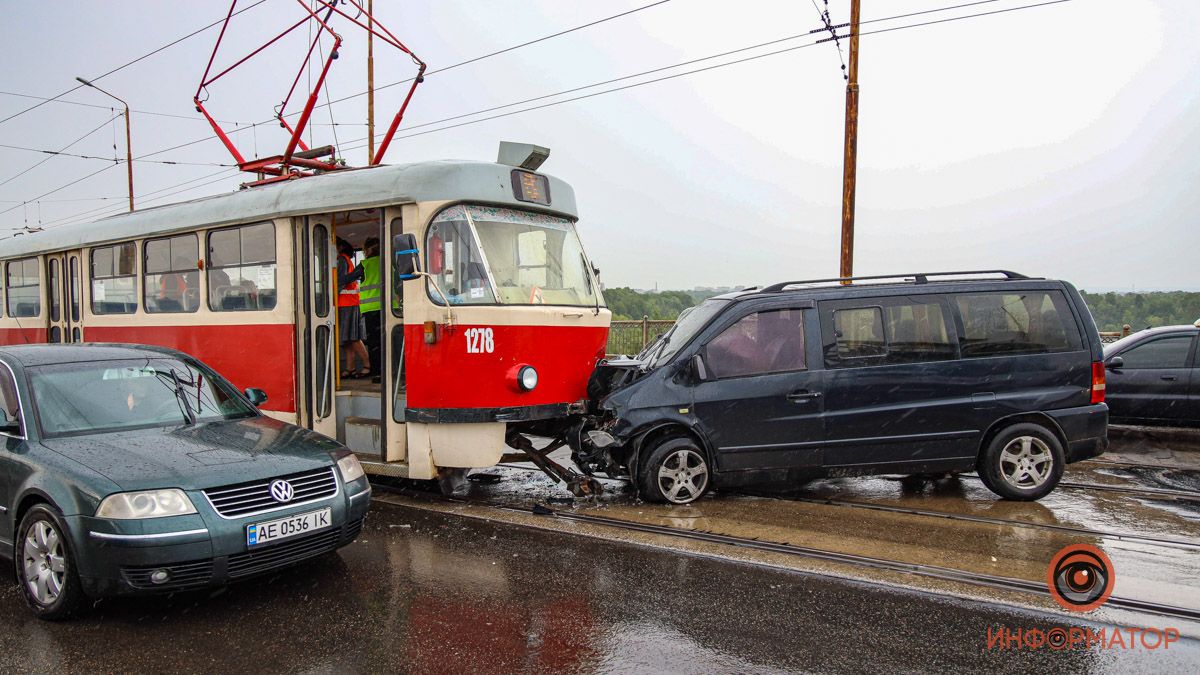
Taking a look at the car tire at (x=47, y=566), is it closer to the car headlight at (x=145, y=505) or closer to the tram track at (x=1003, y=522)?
the car headlight at (x=145, y=505)

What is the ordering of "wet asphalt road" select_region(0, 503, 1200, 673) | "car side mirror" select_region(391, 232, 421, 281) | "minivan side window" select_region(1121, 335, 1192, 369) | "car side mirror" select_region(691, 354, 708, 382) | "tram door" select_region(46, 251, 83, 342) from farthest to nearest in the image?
"tram door" select_region(46, 251, 83, 342), "minivan side window" select_region(1121, 335, 1192, 369), "car side mirror" select_region(691, 354, 708, 382), "car side mirror" select_region(391, 232, 421, 281), "wet asphalt road" select_region(0, 503, 1200, 673)

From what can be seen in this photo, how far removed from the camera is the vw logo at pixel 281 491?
15.8 feet

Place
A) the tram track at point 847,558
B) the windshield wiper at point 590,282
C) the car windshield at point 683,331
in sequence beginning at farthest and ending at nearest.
Answer: the windshield wiper at point 590,282 < the car windshield at point 683,331 < the tram track at point 847,558

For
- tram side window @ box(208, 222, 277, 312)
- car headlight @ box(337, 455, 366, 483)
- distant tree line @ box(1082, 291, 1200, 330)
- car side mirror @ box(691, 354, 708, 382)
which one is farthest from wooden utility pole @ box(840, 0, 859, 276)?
car headlight @ box(337, 455, 366, 483)

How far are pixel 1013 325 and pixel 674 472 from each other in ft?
11.1

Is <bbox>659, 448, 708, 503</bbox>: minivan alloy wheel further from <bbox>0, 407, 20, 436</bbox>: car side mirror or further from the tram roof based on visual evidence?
<bbox>0, 407, 20, 436</bbox>: car side mirror

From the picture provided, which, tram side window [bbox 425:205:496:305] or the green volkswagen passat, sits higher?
tram side window [bbox 425:205:496:305]

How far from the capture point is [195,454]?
4.96 meters

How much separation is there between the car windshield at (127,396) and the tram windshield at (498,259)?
194 cm

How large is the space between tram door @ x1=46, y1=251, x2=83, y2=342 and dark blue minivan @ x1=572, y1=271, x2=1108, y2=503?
8633 mm

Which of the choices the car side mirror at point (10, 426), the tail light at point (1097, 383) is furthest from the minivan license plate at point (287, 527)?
the tail light at point (1097, 383)

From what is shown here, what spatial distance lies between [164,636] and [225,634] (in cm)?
32

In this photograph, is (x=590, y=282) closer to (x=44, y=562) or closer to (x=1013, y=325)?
(x=1013, y=325)

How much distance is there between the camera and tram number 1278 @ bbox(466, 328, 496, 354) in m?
6.92
